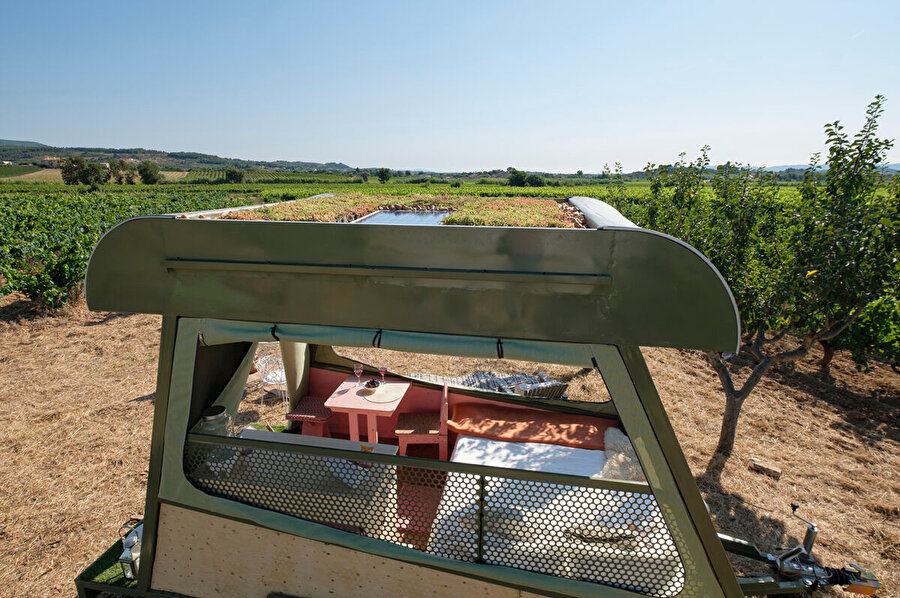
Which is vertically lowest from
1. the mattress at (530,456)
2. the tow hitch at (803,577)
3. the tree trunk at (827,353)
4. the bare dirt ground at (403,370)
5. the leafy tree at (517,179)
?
the bare dirt ground at (403,370)

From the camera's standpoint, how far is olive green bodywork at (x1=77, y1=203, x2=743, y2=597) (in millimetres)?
2232

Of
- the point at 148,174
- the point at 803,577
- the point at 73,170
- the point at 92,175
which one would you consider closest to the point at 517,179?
the point at 803,577

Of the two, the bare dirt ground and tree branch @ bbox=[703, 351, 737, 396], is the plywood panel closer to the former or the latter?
the bare dirt ground

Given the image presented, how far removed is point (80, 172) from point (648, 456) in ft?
314

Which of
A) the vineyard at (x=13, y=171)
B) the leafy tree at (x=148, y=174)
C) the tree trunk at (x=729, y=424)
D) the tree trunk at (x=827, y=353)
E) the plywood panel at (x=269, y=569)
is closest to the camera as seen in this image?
the plywood panel at (x=269, y=569)

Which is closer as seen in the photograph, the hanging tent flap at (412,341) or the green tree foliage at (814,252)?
the hanging tent flap at (412,341)

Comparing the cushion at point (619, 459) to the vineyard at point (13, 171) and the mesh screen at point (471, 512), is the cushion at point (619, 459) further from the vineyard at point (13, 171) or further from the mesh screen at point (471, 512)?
the vineyard at point (13, 171)

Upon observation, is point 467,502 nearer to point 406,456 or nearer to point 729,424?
→ point 406,456

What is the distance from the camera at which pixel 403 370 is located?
890 centimetres

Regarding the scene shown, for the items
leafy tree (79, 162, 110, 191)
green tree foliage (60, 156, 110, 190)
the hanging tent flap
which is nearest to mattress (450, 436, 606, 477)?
the hanging tent flap

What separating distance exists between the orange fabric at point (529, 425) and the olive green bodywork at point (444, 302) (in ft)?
6.77

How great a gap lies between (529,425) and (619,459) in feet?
3.69

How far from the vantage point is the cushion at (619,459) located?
Answer: 3856 millimetres

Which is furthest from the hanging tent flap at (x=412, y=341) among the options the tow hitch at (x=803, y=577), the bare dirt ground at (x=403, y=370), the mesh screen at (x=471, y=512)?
the bare dirt ground at (x=403, y=370)
